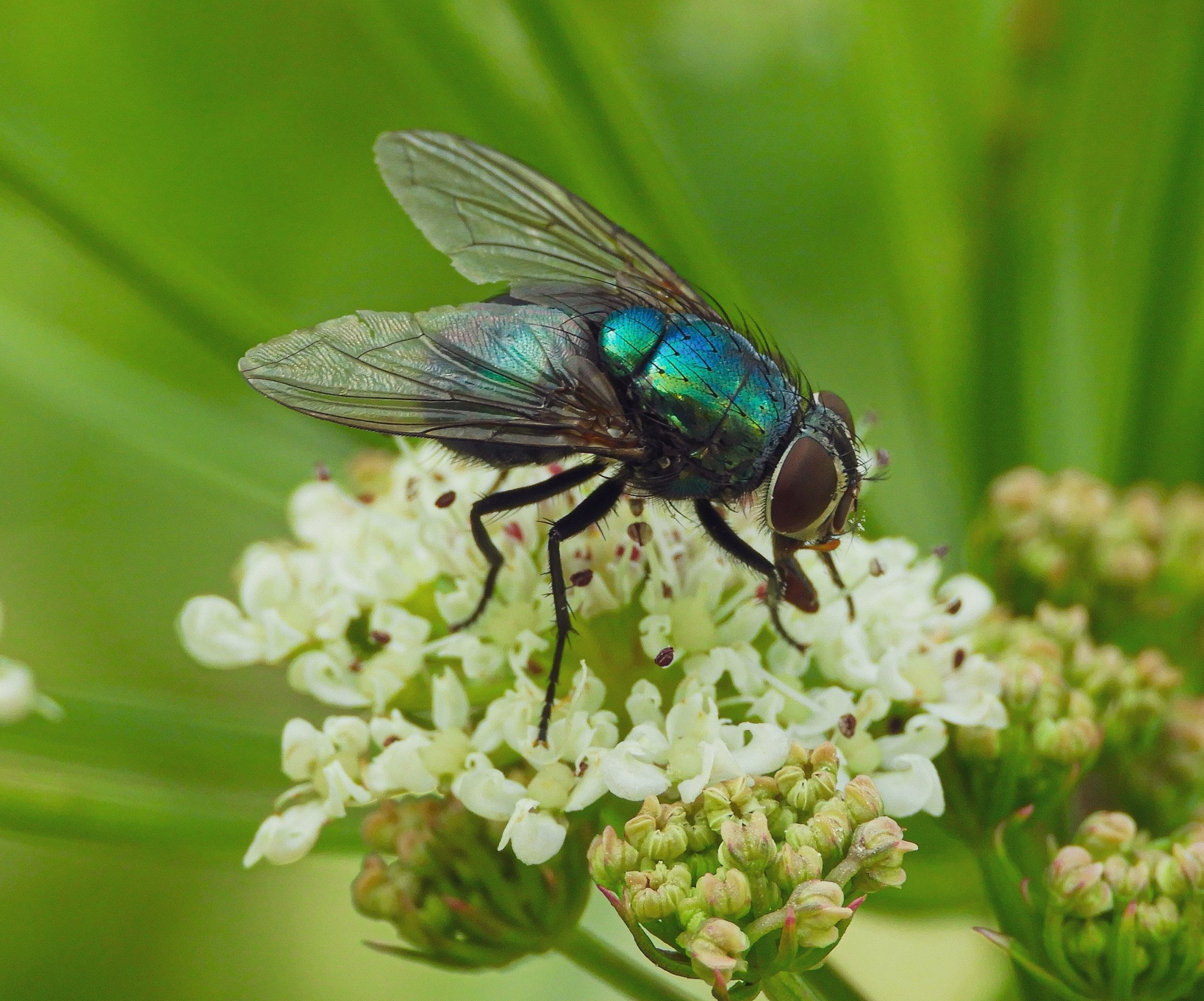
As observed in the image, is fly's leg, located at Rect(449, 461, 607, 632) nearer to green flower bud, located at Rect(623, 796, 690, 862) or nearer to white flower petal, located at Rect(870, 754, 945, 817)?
green flower bud, located at Rect(623, 796, 690, 862)

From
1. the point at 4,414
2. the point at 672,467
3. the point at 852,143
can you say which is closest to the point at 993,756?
the point at 672,467

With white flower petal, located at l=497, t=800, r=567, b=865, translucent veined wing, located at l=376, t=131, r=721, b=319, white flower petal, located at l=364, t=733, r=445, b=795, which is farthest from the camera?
translucent veined wing, located at l=376, t=131, r=721, b=319

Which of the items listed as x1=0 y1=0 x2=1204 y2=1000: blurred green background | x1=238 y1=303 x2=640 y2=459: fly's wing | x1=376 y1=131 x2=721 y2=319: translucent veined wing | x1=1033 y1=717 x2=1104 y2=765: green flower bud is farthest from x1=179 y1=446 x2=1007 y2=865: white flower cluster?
x1=376 y1=131 x2=721 y2=319: translucent veined wing

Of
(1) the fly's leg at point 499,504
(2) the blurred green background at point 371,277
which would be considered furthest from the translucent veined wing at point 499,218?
(1) the fly's leg at point 499,504

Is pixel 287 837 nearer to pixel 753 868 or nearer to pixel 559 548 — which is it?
pixel 559 548

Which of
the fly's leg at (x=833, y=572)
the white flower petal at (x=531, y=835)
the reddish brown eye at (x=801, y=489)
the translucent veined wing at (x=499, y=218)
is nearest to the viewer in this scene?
the white flower petal at (x=531, y=835)

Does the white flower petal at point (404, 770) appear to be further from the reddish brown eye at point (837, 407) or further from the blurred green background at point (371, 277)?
the reddish brown eye at point (837, 407)
